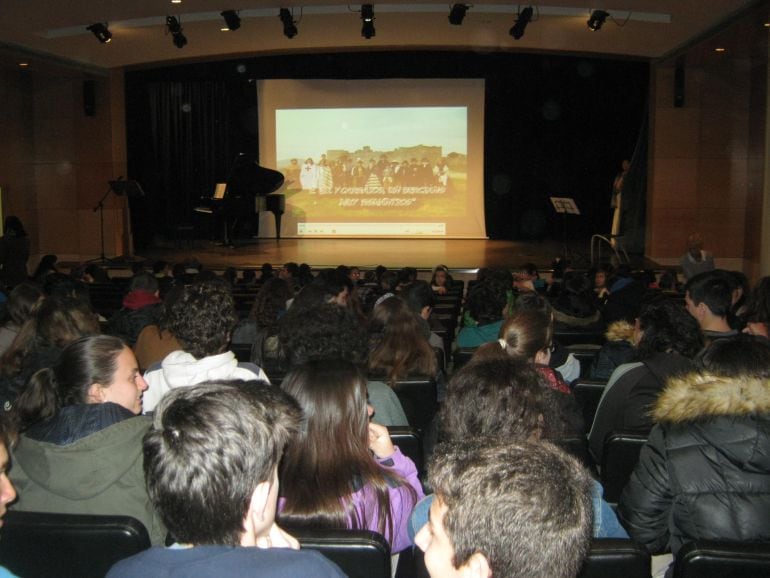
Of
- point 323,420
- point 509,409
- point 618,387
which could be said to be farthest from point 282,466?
point 618,387

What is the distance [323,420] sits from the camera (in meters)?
2.07

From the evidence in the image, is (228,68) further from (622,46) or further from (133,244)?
(622,46)

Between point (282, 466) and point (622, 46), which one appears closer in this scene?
point (282, 466)

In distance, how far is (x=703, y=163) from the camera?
13.2 meters

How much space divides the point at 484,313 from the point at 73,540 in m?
3.18

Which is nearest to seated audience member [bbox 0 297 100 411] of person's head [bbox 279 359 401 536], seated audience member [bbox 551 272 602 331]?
person's head [bbox 279 359 401 536]

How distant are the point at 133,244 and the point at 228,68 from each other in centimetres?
403

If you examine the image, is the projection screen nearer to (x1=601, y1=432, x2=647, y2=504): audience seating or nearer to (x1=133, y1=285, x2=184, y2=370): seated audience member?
(x1=133, y1=285, x2=184, y2=370): seated audience member

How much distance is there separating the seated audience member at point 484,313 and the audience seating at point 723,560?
2.80 m

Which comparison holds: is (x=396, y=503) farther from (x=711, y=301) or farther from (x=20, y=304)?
(x=20, y=304)

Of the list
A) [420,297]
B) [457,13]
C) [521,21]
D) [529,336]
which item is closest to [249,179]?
[457,13]

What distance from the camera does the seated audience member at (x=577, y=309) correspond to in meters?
5.14

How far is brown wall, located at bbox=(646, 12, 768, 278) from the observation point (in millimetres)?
12984

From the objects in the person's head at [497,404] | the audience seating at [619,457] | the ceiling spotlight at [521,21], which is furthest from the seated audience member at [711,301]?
the ceiling spotlight at [521,21]
